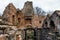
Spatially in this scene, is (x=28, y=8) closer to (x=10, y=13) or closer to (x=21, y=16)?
(x=21, y=16)

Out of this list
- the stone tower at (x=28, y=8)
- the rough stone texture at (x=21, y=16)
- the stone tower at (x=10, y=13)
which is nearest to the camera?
the stone tower at (x=10, y=13)

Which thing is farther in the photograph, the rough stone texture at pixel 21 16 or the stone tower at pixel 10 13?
the rough stone texture at pixel 21 16

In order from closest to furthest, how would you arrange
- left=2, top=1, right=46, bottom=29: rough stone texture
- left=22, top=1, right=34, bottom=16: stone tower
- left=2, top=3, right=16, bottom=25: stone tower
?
left=2, top=3, right=16, bottom=25: stone tower
left=2, top=1, right=46, bottom=29: rough stone texture
left=22, top=1, right=34, bottom=16: stone tower

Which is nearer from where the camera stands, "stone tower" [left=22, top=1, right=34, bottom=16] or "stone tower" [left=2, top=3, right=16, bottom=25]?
"stone tower" [left=2, top=3, right=16, bottom=25]

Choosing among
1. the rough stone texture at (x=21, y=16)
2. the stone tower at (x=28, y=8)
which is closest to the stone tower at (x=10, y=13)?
the rough stone texture at (x=21, y=16)

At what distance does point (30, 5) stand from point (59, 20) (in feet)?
54.4

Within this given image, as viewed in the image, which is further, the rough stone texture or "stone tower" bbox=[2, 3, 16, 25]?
the rough stone texture

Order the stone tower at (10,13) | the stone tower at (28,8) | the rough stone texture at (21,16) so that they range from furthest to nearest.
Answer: the stone tower at (28,8) < the rough stone texture at (21,16) < the stone tower at (10,13)

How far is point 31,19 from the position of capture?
2981 centimetres

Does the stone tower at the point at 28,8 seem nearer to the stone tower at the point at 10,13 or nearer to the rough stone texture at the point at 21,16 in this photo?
the rough stone texture at the point at 21,16

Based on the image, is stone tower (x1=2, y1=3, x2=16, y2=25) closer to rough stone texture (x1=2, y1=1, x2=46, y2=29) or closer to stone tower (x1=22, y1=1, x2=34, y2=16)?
rough stone texture (x1=2, y1=1, x2=46, y2=29)

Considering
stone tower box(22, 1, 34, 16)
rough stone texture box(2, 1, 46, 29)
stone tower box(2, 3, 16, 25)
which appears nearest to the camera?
stone tower box(2, 3, 16, 25)

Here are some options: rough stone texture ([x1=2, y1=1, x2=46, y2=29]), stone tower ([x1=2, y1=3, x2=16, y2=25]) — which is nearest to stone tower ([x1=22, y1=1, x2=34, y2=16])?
rough stone texture ([x1=2, y1=1, x2=46, y2=29])

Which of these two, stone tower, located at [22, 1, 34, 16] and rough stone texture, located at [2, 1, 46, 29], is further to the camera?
stone tower, located at [22, 1, 34, 16]
